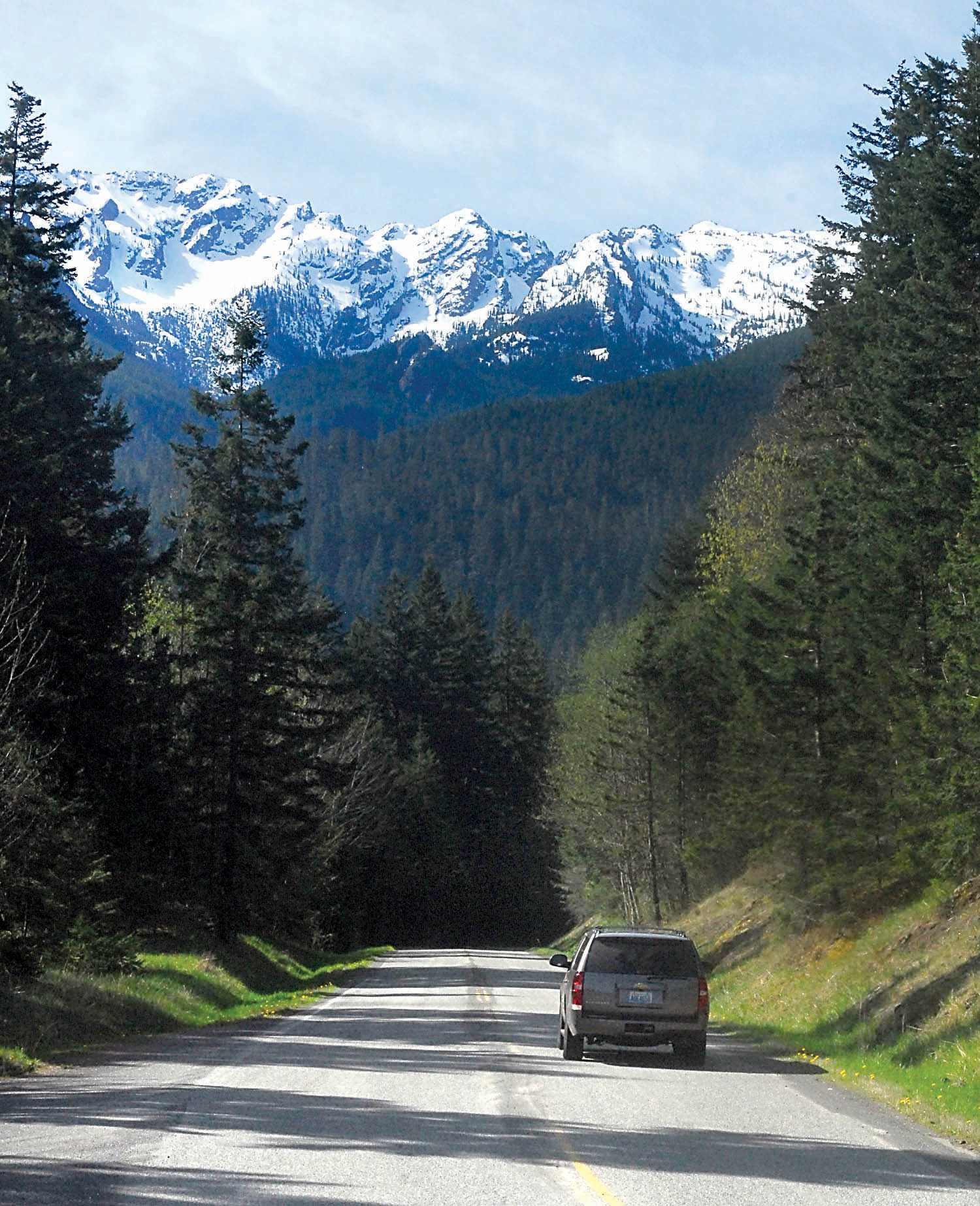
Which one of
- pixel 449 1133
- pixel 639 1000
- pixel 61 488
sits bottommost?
pixel 639 1000

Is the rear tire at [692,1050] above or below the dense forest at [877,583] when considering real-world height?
below

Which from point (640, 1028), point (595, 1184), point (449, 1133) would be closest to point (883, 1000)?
point (640, 1028)

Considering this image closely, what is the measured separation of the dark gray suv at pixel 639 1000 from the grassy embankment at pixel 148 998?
21.9ft

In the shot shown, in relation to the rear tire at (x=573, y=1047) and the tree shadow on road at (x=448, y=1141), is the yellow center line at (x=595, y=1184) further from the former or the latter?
the rear tire at (x=573, y=1047)

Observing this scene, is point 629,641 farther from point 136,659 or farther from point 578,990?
point 578,990

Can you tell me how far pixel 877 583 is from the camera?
25.8 meters

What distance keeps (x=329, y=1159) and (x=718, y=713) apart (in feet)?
126

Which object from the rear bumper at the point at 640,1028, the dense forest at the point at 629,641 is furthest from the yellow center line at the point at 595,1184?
the dense forest at the point at 629,641

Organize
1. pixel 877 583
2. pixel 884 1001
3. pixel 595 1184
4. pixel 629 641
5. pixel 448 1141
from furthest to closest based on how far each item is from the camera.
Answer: pixel 629 641
pixel 877 583
pixel 884 1001
pixel 448 1141
pixel 595 1184

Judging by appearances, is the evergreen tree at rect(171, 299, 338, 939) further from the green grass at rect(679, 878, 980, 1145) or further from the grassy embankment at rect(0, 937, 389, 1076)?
the green grass at rect(679, 878, 980, 1145)

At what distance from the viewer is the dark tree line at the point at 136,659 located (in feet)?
80.6

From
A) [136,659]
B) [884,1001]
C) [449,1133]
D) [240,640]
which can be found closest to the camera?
[449,1133]

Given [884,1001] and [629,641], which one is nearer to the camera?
[884,1001]

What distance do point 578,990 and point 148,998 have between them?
939cm
